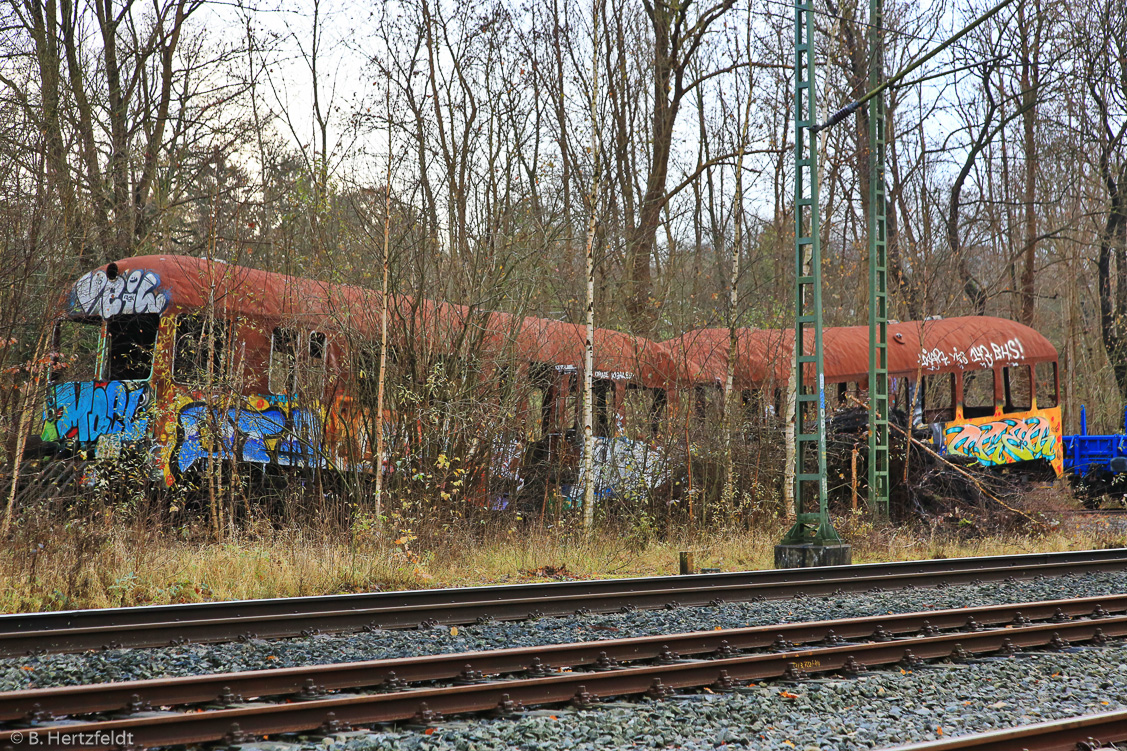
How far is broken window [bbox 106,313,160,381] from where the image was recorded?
11367mm

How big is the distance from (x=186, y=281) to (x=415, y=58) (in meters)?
9.79

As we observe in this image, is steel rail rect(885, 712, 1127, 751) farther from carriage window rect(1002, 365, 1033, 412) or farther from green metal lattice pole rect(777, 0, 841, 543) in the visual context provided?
carriage window rect(1002, 365, 1033, 412)

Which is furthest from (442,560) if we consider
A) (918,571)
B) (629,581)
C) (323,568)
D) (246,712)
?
(246,712)

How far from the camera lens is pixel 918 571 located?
1113cm

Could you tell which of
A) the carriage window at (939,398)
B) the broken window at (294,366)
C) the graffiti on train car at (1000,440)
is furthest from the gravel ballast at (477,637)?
the carriage window at (939,398)

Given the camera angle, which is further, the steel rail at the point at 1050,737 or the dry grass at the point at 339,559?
the dry grass at the point at 339,559

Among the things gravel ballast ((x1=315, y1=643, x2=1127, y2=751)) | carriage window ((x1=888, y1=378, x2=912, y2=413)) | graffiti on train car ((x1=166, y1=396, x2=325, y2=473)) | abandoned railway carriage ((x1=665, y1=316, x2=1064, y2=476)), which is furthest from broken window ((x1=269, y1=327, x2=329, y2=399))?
carriage window ((x1=888, y1=378, x2=912, y2=413))

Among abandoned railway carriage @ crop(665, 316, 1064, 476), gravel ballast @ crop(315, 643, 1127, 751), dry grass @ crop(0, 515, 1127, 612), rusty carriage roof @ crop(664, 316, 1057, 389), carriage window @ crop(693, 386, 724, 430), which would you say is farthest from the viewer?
abandoned railway carriage @ crop(665, 316, 1064, 476)

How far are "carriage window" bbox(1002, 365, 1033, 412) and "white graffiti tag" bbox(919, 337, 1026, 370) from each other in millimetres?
248

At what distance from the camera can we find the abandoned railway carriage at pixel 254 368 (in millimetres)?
11117

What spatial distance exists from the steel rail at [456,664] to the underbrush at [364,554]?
392 centimetres

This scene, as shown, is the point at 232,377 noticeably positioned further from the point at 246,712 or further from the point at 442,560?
the point at 246,712

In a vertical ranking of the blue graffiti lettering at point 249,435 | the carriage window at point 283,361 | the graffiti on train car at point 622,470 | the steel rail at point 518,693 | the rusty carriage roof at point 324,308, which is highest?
the rusty carriage roof at point 324,308

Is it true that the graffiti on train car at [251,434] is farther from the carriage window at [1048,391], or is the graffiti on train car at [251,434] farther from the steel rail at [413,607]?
the carriage window at [1048,391]
